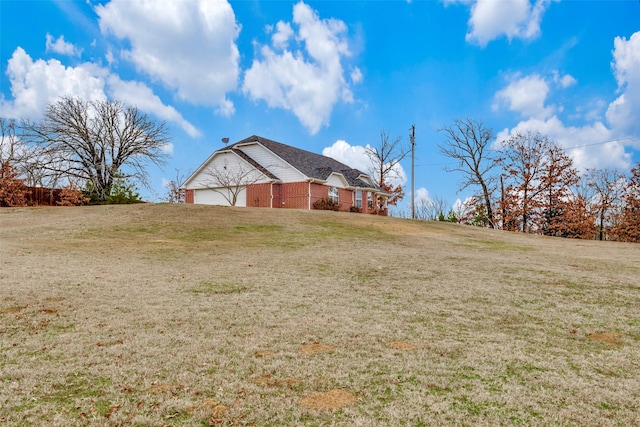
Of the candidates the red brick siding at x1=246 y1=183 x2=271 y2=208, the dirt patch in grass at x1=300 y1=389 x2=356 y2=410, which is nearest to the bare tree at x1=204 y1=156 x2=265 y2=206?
the red brick siding at x1=246 y1=183 x2=271 y2=208

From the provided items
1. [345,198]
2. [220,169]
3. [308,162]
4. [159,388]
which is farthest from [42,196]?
[159,388]

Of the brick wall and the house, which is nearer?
the brick wall

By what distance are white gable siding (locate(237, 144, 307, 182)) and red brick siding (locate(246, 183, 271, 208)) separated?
144 cm

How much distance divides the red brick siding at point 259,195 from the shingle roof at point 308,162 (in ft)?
4.65

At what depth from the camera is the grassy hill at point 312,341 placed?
3094 mm

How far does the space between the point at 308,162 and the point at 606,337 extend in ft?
99.2

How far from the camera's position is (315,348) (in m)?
4.39

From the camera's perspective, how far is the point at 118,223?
661 inches

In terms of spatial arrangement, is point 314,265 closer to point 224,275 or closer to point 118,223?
point 224,275

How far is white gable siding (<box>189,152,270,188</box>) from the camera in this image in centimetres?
3127

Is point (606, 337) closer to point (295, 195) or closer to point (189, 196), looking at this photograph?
point (295, 195)

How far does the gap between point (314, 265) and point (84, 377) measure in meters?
6.60

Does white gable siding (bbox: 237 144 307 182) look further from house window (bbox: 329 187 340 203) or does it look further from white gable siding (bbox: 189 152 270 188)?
house window (bbox: 329 187 340 203)

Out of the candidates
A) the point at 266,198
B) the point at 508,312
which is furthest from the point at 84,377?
the point at 266,198
